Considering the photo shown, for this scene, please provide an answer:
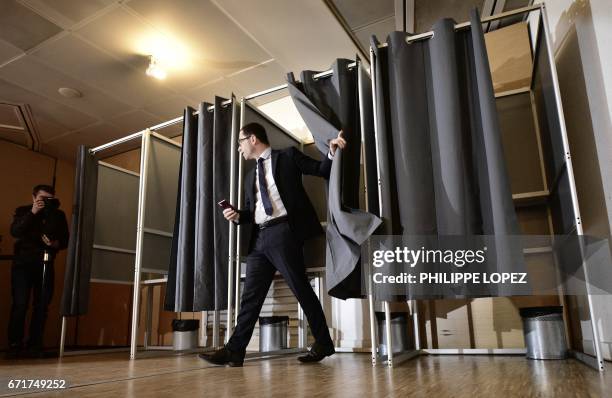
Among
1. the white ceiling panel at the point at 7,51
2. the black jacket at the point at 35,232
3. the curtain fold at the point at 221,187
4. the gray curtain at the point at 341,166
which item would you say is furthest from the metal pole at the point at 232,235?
the white ceiling panel at the point at 7,51

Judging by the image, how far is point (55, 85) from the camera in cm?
383

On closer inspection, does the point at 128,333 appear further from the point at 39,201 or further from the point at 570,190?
the point at 570,190

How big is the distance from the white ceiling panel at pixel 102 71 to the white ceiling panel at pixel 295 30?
112cm

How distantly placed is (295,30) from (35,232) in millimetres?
2503

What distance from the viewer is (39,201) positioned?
11.2ft

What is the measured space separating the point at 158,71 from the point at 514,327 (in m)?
3.05

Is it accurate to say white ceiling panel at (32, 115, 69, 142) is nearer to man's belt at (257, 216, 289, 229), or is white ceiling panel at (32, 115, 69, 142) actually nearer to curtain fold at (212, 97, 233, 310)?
curtain fold at (212, 97, 233, 310)

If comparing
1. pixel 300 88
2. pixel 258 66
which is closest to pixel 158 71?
pixel 258 66

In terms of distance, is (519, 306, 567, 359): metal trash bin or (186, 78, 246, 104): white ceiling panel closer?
(519, 306, 567, 359): metal trash bin

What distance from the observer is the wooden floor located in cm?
121

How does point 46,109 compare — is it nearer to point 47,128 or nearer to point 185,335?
point 47,128

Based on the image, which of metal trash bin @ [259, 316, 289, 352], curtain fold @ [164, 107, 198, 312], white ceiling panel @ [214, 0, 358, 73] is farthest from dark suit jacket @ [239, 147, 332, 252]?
white ceiling panel @ [214, 0, 358, 73]

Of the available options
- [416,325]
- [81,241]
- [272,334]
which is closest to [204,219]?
[272,334]

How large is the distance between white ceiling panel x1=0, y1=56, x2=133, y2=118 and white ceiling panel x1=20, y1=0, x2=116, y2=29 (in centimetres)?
65
